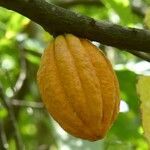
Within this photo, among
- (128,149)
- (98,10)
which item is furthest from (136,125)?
(98,10)

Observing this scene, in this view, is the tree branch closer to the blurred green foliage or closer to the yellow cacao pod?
the yellow cacao pod

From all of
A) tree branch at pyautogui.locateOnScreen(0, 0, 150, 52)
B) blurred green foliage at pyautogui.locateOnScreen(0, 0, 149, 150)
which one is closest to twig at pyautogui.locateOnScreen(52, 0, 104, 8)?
blurred green foliage at pyautogui.locateOnScreen(0, 0, 149, 150)

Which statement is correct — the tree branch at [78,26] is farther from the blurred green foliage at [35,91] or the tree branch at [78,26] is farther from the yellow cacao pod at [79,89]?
the blurred green foliage at [35,91]

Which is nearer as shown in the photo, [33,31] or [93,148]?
[93,148]

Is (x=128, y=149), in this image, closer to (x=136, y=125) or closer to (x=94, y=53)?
(x=136, y=125)

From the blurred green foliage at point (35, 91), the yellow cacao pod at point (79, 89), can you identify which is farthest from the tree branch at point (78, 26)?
the blurred green foliage at point (35, 91)

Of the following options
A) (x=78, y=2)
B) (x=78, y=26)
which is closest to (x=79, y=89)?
(x=78, y=26)
